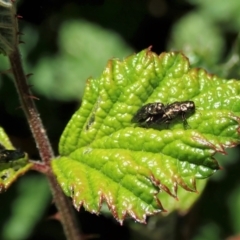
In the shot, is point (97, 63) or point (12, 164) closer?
point (12, 164)

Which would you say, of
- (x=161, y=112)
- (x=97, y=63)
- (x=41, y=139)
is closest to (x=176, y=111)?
(x=161, y=112)

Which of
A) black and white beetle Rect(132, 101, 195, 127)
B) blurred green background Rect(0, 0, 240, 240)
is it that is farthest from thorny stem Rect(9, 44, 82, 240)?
blurred green background Rect(0, 0, 240, 240)

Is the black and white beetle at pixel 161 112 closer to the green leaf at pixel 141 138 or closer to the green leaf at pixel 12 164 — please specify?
the green leaf at pixel 141 138

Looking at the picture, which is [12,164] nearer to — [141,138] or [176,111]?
[141,138]

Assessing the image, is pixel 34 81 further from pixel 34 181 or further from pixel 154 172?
pixel 154 172

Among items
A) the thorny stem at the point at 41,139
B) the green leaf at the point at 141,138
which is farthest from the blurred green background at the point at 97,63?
the green leaf at the point at 141,138

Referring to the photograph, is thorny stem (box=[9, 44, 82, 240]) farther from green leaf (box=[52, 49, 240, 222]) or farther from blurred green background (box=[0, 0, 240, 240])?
blurred green background (box=[0, 0, 240, 240])
